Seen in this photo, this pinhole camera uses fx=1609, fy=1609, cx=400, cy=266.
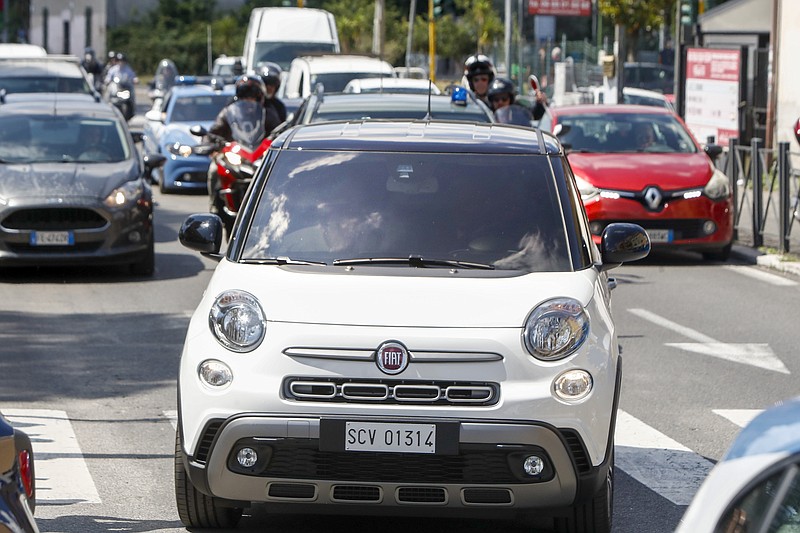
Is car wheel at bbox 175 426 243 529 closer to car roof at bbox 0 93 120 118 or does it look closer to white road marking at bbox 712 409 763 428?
white road marking at bbox 712 409 763 428

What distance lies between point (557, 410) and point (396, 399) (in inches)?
22.7

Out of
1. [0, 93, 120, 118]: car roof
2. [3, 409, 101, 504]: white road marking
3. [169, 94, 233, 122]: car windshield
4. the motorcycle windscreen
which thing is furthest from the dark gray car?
[169, 94, 233, 122]: car windshield

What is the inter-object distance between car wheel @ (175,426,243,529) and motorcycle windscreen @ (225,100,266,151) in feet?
29.0

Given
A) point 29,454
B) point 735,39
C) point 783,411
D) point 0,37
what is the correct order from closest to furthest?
point 783,411, point 29,454, point 735,39, point 0,37

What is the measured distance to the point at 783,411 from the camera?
3.03 metres

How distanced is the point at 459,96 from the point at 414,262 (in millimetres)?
7634

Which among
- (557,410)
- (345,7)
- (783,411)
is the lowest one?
(557,410)

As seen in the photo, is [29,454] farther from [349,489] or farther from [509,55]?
[509,55]

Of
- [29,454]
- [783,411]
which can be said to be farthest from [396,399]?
[783,411]

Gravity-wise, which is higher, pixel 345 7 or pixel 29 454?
pixel 345 7

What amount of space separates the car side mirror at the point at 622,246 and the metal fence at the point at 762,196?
10.2 m

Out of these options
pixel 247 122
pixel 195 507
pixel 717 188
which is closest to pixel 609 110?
pixel 717 188

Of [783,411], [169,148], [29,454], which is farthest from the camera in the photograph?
[169,148]

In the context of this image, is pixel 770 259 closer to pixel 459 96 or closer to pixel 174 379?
pixel 459 96
